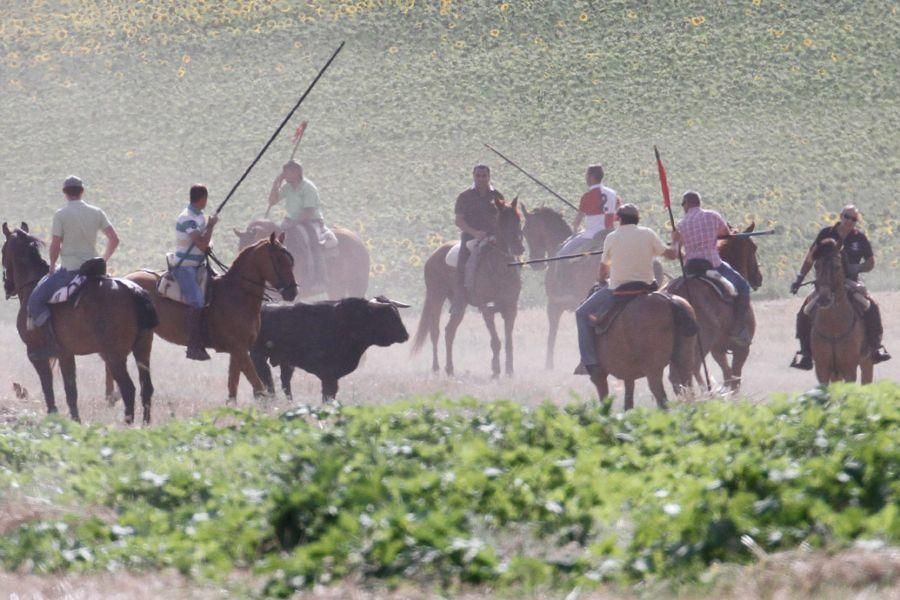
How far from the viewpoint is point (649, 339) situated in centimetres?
1717

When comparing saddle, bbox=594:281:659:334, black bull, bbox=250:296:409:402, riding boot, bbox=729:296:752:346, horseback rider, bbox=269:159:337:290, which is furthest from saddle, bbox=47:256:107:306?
horseback rider, bbox=269:159:337:290

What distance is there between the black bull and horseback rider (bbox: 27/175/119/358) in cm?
220

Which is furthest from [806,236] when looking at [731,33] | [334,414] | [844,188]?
[334,414]

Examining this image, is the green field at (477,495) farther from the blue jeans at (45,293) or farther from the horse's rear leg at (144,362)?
the horse's rear leg at (144,362)

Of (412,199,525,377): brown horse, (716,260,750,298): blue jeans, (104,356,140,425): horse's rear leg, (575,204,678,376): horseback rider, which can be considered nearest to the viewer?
(575,204,678,376): horseback rider

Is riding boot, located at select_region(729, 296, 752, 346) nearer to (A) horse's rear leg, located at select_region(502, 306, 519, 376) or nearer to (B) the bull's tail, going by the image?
(A) horse's rear leg, located at select_region(502, 306, 519, 376)

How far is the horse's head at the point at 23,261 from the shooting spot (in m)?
18.7

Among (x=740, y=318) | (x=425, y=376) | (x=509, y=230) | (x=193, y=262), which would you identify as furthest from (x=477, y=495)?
(x=509, y=230)

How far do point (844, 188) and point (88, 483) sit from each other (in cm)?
4403

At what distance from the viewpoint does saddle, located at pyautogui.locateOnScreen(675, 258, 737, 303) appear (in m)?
19.1

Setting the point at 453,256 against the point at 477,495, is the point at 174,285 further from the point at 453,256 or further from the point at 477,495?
the point at 477,495

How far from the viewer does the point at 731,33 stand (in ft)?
222

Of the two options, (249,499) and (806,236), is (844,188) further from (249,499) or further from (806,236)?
(249,499)

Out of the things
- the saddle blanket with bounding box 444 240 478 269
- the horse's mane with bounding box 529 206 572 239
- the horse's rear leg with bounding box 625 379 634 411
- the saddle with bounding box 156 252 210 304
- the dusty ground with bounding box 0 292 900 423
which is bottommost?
the dusty ground with bounding box 0 292 900 423
